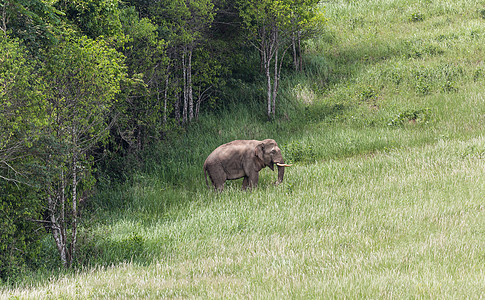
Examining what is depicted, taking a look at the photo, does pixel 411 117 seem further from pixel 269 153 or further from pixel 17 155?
pixel 17 155

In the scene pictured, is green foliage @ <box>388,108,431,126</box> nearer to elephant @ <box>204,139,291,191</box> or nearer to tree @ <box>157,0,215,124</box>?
elephant @ <box>204,139,291,191</box>

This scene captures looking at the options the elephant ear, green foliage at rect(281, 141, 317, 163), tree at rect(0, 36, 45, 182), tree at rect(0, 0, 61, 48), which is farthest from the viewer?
green foliage at rect(281, 141, 317, 163)

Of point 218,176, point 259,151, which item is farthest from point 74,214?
point 259,151

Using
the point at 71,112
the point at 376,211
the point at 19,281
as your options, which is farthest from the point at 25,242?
the point at 376,211

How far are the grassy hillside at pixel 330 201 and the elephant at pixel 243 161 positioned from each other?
1.68ft

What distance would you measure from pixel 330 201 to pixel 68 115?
691cm

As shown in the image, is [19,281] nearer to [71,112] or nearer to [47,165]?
[47,165]

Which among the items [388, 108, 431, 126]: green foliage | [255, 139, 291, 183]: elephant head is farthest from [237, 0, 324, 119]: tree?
[255, 139, 291, 183]: elephant head

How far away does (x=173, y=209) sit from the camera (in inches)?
574

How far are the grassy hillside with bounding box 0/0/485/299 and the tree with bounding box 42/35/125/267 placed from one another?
927 mm

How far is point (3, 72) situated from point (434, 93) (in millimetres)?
20256

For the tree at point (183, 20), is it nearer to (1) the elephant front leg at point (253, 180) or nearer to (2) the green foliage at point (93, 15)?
(2) the green foliage at point (93, 15)

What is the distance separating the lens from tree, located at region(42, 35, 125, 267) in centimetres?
1032

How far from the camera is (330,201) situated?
13.0 m
